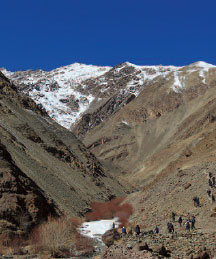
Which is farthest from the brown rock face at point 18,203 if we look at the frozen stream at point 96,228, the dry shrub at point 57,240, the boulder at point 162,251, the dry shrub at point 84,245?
the boulder at point 162,251

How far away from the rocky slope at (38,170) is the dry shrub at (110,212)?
0.91 meters

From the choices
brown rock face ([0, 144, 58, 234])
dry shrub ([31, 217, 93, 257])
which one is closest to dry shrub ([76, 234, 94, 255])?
dry shrub ([31, 217, 93, 257])

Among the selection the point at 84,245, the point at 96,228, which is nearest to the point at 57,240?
the point at 84,245

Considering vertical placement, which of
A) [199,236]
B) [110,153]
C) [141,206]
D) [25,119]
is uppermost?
[110,153]

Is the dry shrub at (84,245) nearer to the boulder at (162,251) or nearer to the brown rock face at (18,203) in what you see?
the brown rock face at (18,203)

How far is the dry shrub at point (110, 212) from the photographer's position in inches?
1114

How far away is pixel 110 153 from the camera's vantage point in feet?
357

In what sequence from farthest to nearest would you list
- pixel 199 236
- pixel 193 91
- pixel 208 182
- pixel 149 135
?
pixel 193 91
pixel 149 135
pixel 208 182
pixel 199 236

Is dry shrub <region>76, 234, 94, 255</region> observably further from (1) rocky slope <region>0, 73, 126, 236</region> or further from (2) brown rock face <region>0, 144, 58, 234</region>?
(1) rocky slope <region>0, 73, 126, 236</region>

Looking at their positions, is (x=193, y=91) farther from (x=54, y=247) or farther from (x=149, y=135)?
(x=54, y=247)

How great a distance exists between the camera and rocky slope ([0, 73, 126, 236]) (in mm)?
20013

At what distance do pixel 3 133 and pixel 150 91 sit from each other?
350 feet

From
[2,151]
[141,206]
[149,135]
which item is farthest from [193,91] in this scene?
[2,151]

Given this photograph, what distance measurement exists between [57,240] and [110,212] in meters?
13.9
